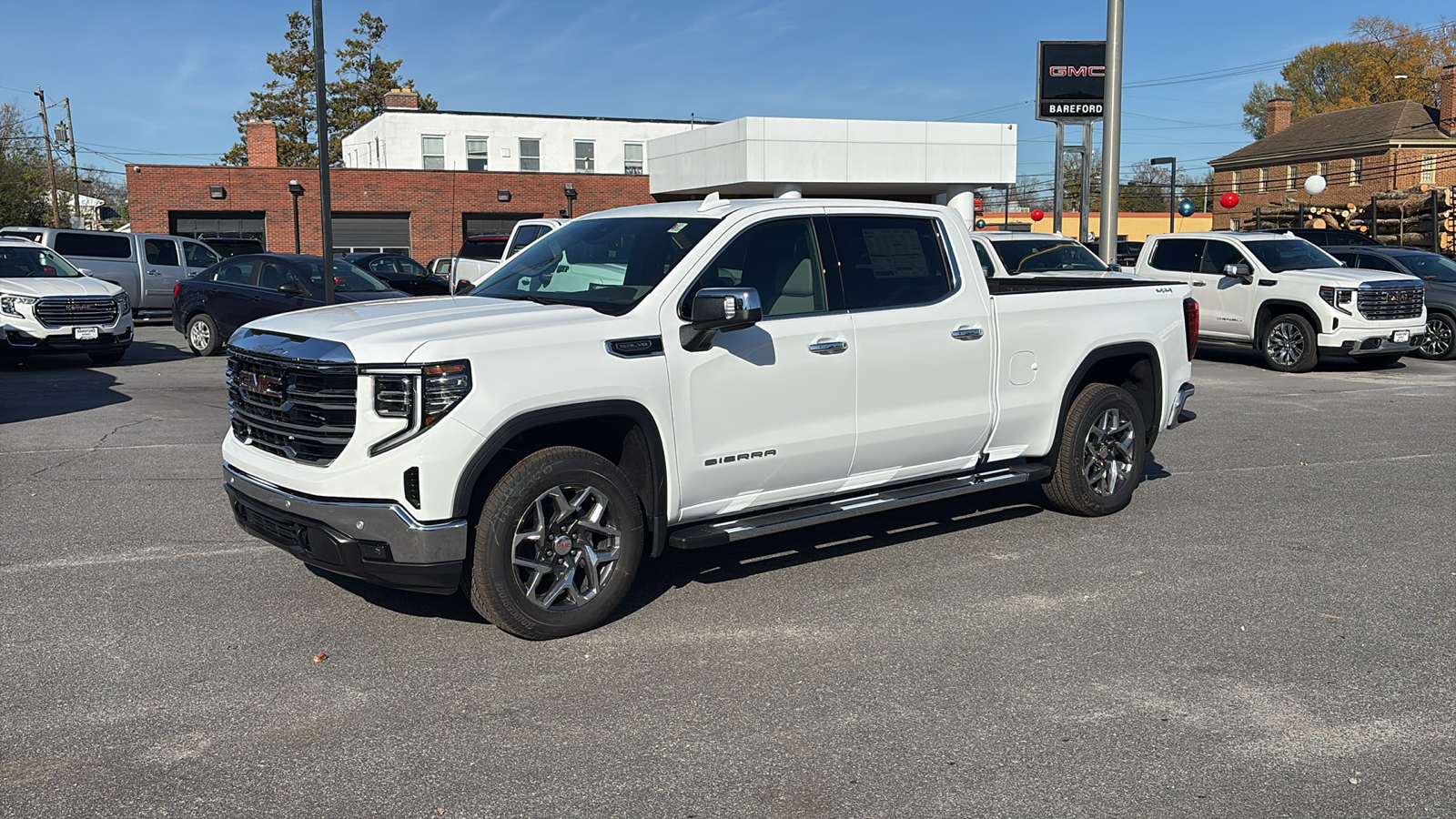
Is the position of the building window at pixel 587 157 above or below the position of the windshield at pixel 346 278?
above

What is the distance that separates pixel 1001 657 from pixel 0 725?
3.84 metres

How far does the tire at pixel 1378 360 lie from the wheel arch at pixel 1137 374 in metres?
11.1

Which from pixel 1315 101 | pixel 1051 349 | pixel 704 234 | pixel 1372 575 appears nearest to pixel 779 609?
pixel 704 234

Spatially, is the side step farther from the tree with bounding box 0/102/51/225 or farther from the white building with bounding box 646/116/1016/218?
the tree with bounding box 0/102/51/225

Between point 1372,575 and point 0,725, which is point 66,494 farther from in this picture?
point 1372,575

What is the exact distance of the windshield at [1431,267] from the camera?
717 inches

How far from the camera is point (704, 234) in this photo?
5918 mm

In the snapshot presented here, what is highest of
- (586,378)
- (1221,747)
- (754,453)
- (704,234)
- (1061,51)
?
(1061,51)

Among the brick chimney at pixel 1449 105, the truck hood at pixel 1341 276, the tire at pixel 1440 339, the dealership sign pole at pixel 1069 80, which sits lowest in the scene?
the tire at pixel 1440 339

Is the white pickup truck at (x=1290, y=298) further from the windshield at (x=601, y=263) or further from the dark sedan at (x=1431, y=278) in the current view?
the windshield at (x=601, y=263)

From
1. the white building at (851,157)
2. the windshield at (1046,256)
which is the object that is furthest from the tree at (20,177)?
the windshield at (1046,256)

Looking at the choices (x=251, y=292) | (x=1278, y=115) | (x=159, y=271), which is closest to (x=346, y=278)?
(x=251, y=292)

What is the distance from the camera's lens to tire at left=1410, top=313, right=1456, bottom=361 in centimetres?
1781

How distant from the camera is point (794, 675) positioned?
4848 mm
